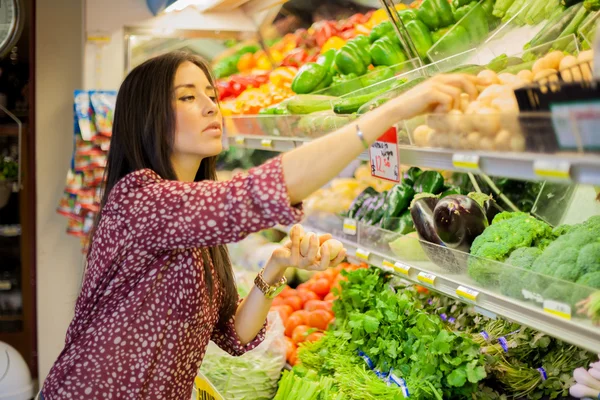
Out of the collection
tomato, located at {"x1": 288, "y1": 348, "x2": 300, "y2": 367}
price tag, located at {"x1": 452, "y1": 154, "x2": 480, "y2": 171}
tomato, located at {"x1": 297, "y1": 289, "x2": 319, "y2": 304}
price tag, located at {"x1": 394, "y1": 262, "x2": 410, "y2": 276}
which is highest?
price tag, located at {"x1": 452, "y1": 154, "x2": 480, "y2": 171}

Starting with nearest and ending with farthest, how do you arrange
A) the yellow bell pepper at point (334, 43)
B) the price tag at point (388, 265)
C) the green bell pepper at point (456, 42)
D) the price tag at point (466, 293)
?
1. the price tag at point (466, 293)
2. the price tag at point (388, 265)
3. the green bell pepper at point (456, 42)
4. the yellow bell pepper at point (334, 43)

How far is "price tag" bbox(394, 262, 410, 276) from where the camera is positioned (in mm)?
2148

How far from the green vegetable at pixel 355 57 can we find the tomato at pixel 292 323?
1.15m

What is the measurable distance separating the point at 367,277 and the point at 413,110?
1489mm

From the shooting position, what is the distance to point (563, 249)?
178 centimetres

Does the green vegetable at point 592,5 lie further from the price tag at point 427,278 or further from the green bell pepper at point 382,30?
the green bell pepper at point 382,30

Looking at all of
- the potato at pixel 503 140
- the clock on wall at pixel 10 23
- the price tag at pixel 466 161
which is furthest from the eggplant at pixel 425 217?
the clock on wall at pixel 10 23

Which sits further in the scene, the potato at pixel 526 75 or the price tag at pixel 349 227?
the price tag at pixel 349 227

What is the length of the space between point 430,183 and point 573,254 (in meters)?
1.05

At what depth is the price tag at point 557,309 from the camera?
1537mm

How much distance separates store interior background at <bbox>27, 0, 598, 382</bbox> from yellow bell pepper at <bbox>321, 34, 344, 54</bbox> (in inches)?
81.2

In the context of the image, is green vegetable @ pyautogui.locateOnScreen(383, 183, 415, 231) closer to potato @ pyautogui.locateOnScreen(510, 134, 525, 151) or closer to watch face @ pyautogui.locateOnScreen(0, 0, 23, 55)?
potato @ pyautogui.locateOnScreen(510, 134, 525, 151)

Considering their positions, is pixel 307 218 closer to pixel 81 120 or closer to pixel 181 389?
pixel 181 389

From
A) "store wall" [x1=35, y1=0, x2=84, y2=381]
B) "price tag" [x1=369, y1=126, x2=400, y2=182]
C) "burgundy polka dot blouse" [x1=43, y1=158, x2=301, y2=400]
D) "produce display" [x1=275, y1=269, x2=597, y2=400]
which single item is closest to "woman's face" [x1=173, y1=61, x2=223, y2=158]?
"burgundy polka dot blouse" [x1=43, y1=158, x2=301, y2=400]
